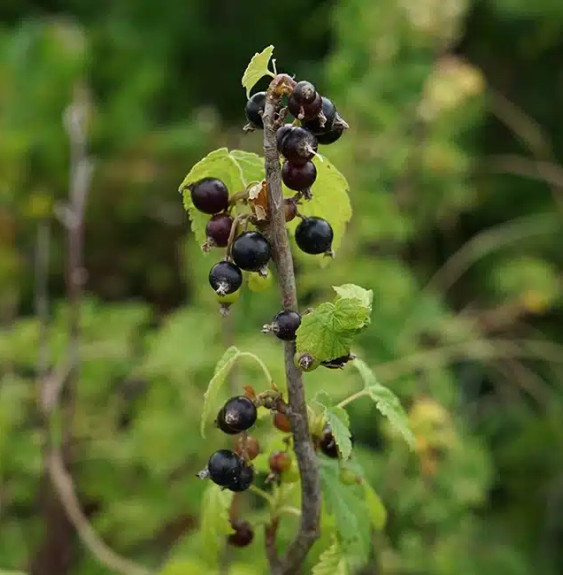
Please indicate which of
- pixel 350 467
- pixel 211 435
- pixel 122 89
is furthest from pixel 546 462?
pixel 122 89

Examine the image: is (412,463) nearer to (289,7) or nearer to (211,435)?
(211,435)

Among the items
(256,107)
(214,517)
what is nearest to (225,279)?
(256,107)

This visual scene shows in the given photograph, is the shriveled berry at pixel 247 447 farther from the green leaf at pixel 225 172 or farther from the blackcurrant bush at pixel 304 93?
the blackcurrant bush at pixel 304 93

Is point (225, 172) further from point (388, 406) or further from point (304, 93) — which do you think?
point (388, 406)

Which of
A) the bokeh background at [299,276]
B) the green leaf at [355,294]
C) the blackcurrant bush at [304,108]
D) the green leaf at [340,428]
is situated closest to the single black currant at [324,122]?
the blackcurrant bush at [304,108]

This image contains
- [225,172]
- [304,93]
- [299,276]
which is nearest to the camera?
[304,93]

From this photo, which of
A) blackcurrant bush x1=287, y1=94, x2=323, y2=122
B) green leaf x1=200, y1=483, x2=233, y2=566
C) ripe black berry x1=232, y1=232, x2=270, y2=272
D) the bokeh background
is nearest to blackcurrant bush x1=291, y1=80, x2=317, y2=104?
blackcurrant bush x1=287, y1=94, x2=323, y2=122

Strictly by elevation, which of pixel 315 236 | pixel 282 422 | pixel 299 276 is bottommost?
pixel 282 422
